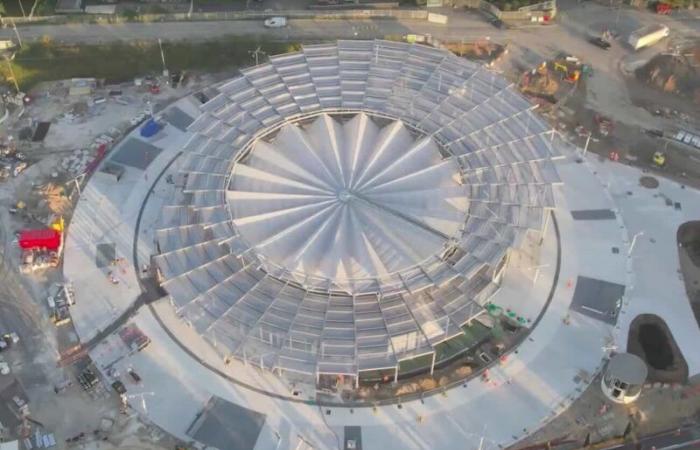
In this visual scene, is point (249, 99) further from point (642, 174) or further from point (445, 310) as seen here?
point (642, 174)

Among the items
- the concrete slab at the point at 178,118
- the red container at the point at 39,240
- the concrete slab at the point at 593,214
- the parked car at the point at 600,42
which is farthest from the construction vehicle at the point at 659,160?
the red container at the point at 39,240

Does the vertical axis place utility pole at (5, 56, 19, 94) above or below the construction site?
above

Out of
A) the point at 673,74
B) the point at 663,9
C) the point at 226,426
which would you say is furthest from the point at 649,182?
the point at 226,426

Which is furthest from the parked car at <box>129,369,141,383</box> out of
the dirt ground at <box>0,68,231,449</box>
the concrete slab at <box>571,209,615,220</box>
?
the concrete slab at <box>571,209,615,220</box>

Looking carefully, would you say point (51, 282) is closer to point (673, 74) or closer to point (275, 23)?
point (275, 23)

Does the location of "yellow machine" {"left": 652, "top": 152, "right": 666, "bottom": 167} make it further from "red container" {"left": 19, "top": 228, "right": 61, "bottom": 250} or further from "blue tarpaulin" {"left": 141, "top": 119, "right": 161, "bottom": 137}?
"red container" {"left": 19, "top": 228, "right": 61, "bottom": 250}

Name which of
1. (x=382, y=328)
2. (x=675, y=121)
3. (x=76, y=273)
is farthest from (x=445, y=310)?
(x=675, y=121)
